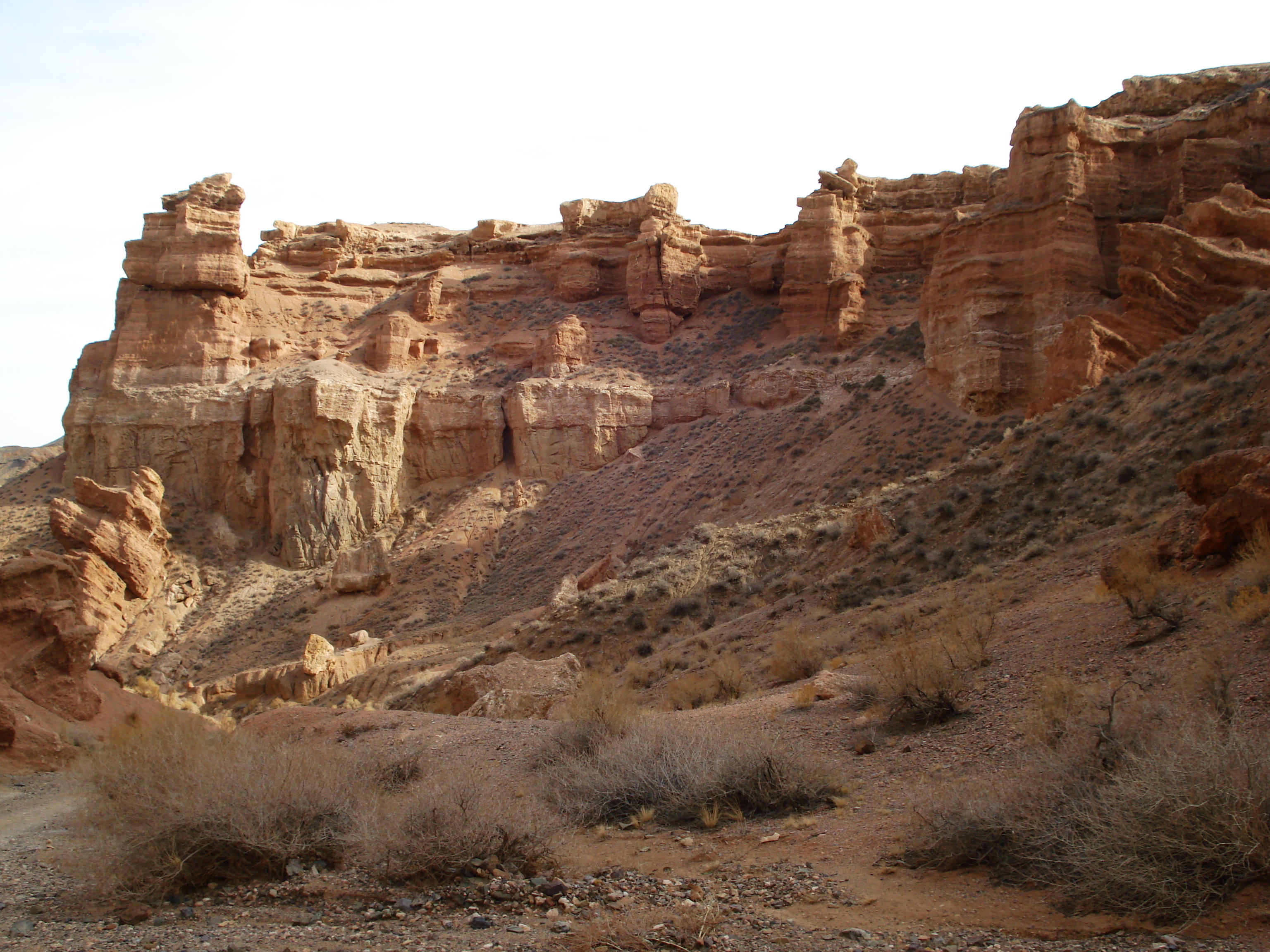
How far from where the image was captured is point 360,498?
4175cm

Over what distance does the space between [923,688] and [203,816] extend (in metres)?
6.50

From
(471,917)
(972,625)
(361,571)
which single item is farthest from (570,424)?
(471,917)

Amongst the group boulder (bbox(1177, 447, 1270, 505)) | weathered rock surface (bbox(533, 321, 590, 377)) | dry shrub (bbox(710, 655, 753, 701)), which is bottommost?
dry shrub (bbox(710, 655, 753, 701))

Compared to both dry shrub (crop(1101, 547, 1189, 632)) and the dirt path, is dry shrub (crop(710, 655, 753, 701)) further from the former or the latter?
the dirt path

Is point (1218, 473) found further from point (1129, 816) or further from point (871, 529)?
point (871, 529)

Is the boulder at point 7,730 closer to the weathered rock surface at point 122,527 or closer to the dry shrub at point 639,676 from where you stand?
the dry shrub at point 639,676

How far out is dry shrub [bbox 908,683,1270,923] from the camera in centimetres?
500

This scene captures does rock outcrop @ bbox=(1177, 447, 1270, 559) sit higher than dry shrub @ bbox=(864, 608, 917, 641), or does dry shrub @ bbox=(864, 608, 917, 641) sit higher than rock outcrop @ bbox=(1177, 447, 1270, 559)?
rock outcrop @ bbox=(1177, 447, 1270, 559)

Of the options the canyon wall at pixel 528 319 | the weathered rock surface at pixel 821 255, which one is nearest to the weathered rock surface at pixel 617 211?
the canyon wall at pixel 528 319

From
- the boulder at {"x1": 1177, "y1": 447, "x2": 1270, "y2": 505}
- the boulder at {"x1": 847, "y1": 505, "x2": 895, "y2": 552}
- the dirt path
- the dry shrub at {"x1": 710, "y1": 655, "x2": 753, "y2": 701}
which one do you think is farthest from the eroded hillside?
the dirt path

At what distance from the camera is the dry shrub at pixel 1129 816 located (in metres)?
5.00

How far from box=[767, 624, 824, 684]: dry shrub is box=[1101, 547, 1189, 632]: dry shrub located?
408 cm

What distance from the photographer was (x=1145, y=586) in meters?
9.88

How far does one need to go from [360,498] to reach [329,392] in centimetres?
471
